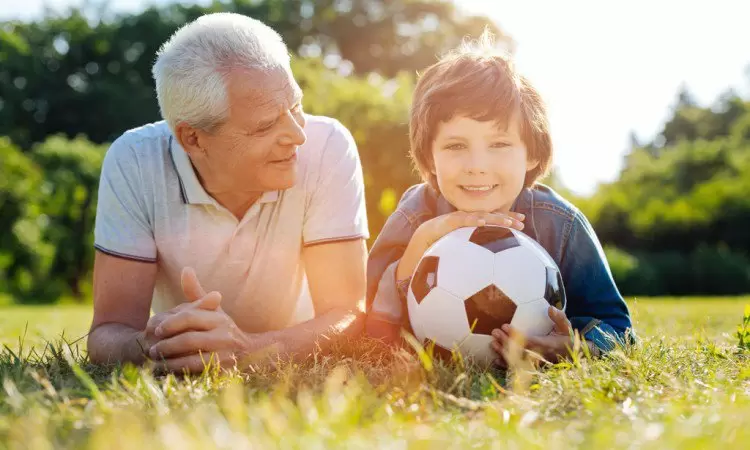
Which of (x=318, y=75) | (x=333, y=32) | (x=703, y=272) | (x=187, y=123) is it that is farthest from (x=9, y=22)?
(x=187, y=123)

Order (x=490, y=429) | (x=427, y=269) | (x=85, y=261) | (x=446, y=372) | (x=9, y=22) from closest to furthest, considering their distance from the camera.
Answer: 1. (x=490, y=429)
2. (x=446, y=372)
3. (x=427, y=269)
4. (x=85, y=261)
5. (x=9, y=22)

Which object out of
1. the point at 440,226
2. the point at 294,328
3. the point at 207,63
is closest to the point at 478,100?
the point at 440,226

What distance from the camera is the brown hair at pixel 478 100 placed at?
3.90 metres

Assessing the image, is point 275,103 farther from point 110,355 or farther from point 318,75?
point 318,75

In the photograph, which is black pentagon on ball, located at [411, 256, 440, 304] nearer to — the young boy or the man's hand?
the young boy

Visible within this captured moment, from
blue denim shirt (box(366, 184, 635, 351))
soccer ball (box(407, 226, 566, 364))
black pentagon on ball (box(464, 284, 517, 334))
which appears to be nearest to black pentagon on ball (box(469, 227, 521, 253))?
soccer ball (box(407, 226, 566, 364))

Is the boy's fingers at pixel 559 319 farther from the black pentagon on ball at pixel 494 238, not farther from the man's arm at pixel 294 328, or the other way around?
the man's arm at pixel 294 328

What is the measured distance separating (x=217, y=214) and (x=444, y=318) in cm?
145

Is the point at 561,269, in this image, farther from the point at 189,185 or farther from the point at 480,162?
the point at 189,185

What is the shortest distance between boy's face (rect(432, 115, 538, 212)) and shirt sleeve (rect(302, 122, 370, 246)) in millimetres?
527

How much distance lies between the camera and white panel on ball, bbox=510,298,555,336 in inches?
136

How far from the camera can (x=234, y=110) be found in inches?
150

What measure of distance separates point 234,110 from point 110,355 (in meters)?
1.36

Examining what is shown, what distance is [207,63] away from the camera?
377 centimetres
